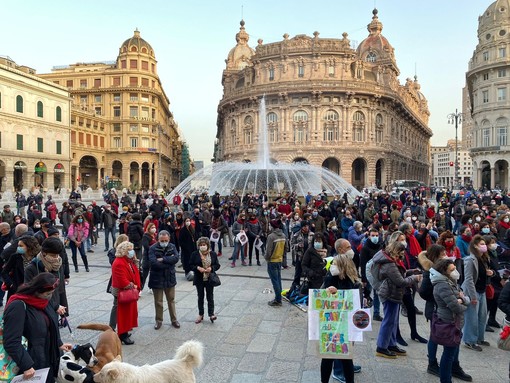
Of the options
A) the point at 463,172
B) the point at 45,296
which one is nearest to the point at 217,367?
the point at 45,296

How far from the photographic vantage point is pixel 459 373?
4.86 meters

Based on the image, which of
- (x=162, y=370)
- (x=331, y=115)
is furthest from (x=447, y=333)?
(x=331, y=115)

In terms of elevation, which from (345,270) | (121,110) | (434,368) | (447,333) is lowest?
(434,368)

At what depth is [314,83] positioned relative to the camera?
50031 mm

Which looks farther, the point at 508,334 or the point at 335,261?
the point at 335,261

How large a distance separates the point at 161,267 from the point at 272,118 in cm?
4794

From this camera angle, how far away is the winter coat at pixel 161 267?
640 cm

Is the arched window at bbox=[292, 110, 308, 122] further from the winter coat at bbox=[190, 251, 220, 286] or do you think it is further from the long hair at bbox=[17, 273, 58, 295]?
the long hair at bbox=[17, 273, 58, 295]

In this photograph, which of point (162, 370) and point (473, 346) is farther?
point (473, 346)

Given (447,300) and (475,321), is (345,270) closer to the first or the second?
(447,300)

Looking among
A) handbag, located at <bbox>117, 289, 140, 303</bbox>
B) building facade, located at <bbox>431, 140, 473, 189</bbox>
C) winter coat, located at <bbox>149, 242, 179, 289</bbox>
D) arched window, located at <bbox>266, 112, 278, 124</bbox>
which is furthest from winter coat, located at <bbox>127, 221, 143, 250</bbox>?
building facade, located at <bbox>431, 140, 473, 189</bbox>

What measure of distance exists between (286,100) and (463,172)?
127 meters

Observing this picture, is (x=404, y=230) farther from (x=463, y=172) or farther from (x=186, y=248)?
(x=463, y=172)

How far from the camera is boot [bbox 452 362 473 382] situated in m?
4.82
